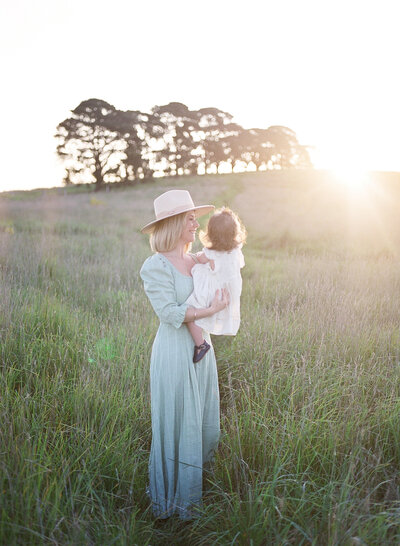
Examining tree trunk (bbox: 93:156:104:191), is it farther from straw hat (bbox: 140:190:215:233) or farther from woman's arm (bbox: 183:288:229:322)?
woman's arm (bbox: 183:288:229:322)

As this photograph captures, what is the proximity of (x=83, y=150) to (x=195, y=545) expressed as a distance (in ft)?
122

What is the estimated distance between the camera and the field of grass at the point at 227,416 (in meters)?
1.94

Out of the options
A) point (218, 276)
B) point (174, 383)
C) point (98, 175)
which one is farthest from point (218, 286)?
point (98, 175)

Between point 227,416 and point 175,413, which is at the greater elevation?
point 175,413

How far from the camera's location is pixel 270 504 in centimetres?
197

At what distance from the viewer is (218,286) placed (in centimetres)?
248

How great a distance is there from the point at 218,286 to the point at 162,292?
366 millimetres

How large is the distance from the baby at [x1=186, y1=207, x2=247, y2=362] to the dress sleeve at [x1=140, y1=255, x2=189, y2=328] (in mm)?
121

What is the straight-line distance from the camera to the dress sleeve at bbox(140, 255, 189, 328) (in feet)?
7.69

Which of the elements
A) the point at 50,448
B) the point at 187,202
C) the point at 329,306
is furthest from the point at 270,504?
the point at 329,306

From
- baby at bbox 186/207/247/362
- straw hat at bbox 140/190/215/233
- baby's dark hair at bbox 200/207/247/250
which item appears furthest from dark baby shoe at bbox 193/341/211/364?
straw hat at bbox 140/190/215/233

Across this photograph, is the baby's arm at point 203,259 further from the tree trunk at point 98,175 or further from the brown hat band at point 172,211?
the tree trunk at point 98,175

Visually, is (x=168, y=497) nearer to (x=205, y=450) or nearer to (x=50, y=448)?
(x=205, y=450)

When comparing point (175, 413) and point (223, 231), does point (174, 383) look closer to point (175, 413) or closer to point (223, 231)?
point (175, 413)
